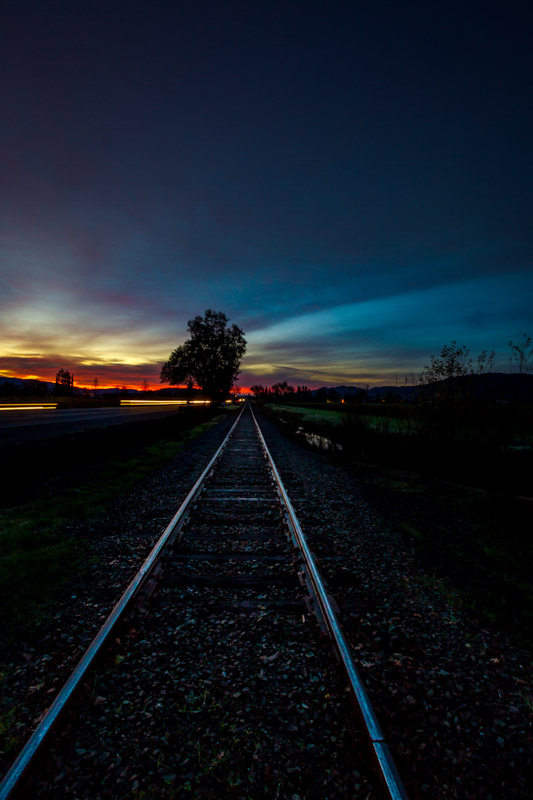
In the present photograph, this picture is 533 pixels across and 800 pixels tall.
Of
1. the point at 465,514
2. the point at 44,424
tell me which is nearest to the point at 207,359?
the point at 44,424

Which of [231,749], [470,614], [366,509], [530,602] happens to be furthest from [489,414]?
[231,749]

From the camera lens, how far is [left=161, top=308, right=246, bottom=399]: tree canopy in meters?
56.0

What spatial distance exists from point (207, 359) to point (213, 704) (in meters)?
56.0

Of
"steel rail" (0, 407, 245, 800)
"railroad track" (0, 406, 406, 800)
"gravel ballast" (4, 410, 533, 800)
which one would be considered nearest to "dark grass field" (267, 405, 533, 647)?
"gravel ballast" (4, 410, 533, 800)

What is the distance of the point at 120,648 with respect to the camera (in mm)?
2943

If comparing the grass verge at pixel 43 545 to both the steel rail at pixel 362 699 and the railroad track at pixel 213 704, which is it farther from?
the steel rail at pixel 362 699

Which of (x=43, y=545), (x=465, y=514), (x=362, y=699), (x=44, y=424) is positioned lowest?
(x=465, y=514)

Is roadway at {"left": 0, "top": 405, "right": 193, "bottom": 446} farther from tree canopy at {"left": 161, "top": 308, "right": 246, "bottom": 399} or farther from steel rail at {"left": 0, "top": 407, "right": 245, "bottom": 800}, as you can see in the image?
tree canopy at {"left": 161, "top": 308, "right": 246, "bottom": 399}

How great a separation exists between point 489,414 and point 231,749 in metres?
11.1

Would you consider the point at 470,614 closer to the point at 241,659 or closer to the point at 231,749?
the point at 241,659

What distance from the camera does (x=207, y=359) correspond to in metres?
56.9

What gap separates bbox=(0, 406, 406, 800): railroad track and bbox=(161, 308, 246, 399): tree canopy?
53.4 metres

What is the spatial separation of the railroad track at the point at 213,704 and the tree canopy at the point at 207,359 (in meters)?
53.4

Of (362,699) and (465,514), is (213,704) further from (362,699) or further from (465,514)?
(465,514)
